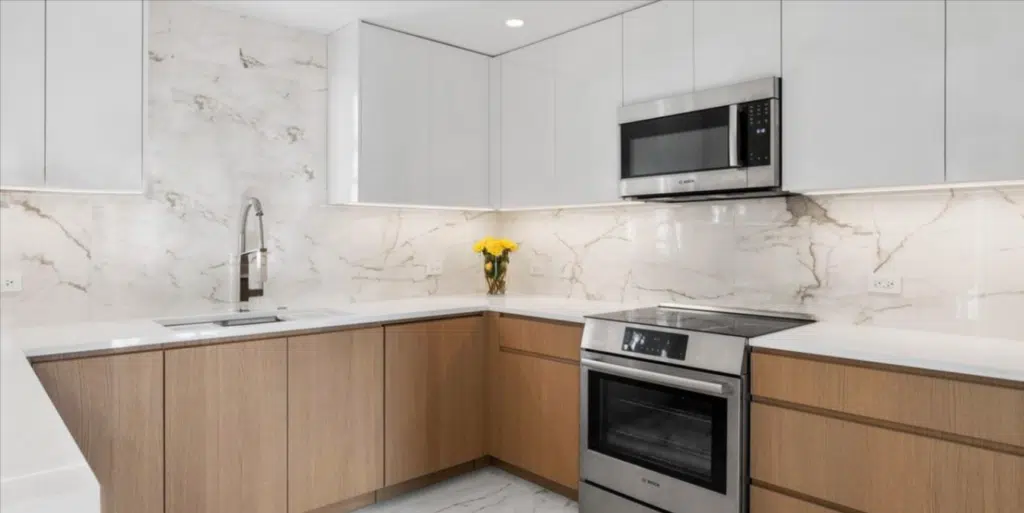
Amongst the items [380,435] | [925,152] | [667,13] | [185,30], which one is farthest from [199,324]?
[925,152]

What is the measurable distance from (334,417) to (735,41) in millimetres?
2278

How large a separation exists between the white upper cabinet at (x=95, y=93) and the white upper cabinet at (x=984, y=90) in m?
2.85

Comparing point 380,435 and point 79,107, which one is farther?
point 380,435

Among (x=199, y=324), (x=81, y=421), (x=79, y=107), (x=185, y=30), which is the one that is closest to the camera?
(x=81, y=421)

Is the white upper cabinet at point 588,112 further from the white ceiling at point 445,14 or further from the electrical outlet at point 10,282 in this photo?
the electrical outlet at point 10,282

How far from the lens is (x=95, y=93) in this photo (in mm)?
2293

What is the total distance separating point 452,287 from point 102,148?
6.49 ft

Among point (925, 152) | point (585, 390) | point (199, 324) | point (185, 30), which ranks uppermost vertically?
point (185, 30)

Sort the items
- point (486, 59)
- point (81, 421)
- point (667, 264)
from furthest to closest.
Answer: point (486, 59) < point (667, 264) < point (81, 421)

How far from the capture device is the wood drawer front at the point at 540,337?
9.17ft

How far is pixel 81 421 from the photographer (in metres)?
2.04

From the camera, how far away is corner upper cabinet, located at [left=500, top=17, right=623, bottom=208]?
299 centimetres

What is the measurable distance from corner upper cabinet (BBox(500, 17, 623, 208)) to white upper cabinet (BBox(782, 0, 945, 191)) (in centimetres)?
83

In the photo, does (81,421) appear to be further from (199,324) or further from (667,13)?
(667,13)
